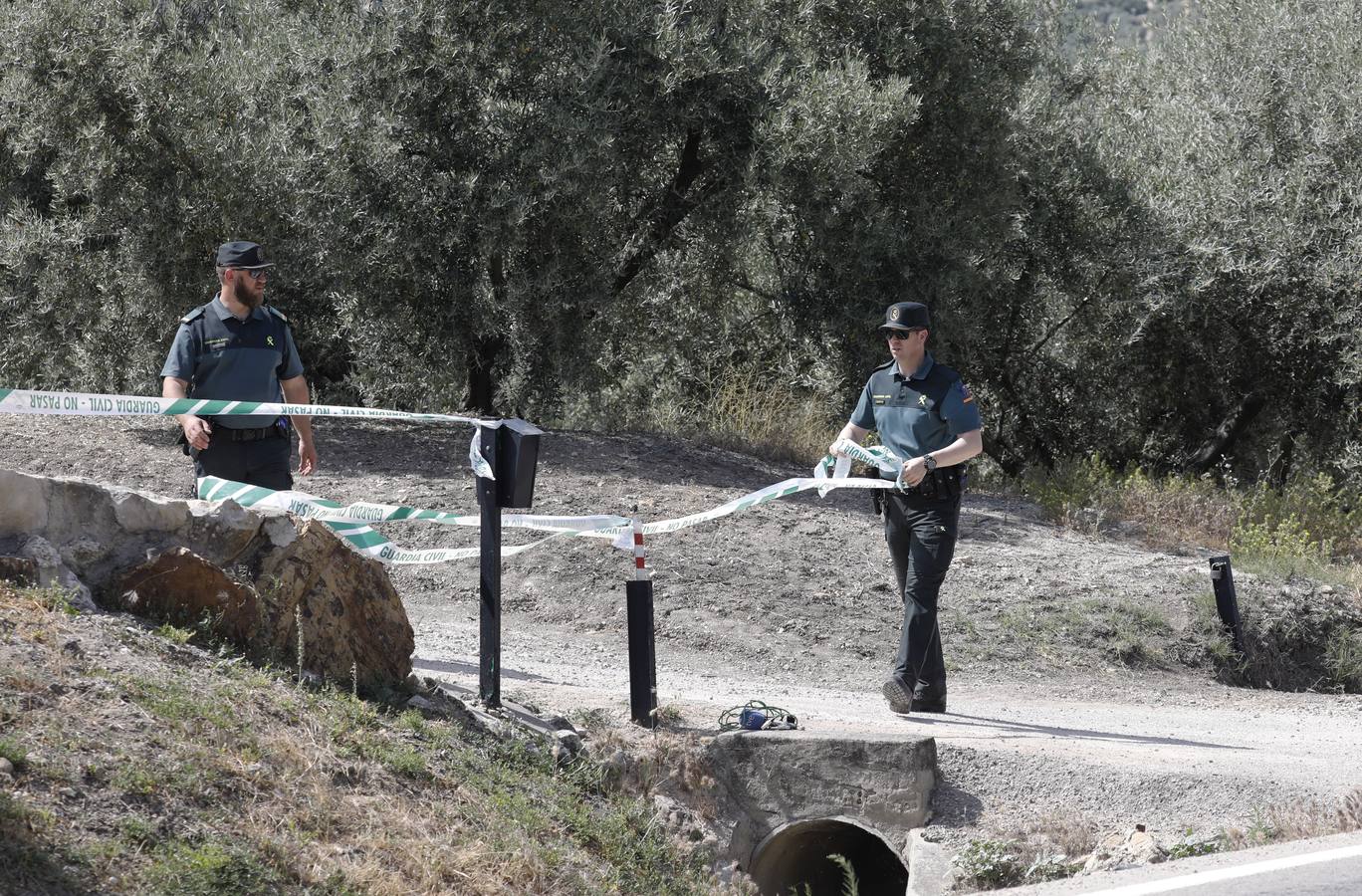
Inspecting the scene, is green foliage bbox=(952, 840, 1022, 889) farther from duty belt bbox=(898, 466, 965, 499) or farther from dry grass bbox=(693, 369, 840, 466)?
dry grass bbox=(693, 369, 840, 466)

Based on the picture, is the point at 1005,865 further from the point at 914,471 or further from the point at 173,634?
the point at 173,634

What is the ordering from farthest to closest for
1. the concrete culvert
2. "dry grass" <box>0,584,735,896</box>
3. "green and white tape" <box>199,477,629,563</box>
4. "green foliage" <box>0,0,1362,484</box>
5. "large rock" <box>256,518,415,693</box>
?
"green foliage" <box>0,0,1362,484</box> < the concrete culvert < "green and white tape" <box>199,477,629,563</box> < "large rock" <box>256,518,415,693</box> < "dry grass" <box>0,584,735,896</box>

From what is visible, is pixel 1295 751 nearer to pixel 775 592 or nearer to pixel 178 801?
pixel 775 592

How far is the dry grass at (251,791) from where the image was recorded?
4020mm

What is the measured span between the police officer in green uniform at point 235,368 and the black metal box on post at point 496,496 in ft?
3.83

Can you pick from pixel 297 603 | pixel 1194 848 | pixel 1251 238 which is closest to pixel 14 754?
pixel 297 603

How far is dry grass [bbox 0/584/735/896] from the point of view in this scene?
402 cm

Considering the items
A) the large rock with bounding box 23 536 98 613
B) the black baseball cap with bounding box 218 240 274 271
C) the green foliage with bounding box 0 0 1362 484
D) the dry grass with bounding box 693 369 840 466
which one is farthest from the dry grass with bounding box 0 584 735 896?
the dry grass with bounding box 693 369 840 466

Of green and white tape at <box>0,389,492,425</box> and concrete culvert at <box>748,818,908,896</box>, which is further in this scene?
concrete culvert at <box>748,818,908,896</box>

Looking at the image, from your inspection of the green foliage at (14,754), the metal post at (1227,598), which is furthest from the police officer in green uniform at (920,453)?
the green foliage at (14,754)

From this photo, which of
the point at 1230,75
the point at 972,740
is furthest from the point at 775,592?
the point at 1230,75

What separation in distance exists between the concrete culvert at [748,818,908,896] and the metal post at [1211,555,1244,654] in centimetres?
341

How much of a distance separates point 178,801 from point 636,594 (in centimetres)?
242

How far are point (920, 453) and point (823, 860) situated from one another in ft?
7.43
